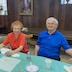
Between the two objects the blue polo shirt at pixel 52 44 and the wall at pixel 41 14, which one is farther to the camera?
the wall at pixel 41 14

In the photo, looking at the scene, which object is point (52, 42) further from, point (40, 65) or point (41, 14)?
point (41, 14)

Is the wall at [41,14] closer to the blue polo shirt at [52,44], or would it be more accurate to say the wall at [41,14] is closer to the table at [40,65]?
the blue polo shirt at [52,44]

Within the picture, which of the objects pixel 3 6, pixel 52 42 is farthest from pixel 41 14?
pixel 52 42

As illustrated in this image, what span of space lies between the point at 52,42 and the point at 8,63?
0.80m

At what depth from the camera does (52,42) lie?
211cm

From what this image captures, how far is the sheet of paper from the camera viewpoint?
4.82 feet

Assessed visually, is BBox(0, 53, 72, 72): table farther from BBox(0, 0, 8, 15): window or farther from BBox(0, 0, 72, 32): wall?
BBox(0, 0, 8, 15): window

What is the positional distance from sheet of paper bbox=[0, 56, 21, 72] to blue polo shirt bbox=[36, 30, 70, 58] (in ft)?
2.04

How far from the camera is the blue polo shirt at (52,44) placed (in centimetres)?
210

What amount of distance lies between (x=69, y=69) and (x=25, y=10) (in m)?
3.58

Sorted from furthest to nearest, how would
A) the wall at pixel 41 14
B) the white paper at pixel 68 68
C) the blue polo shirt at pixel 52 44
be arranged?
1. the wall at pixel 41 14
2. the blue polo shirt at pixel 52 44
3. the white paper at pixel 68 68

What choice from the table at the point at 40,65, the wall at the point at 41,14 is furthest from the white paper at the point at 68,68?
the wall at the point at 41,14

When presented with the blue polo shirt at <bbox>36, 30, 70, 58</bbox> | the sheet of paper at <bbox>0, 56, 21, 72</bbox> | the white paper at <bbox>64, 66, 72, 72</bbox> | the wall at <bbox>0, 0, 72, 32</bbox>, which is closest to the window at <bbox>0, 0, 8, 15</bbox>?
the wall at <bbox>0, 0, 72, 32</bbox>

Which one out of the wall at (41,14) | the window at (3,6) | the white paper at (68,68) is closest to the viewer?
the white paper at (68,68)
